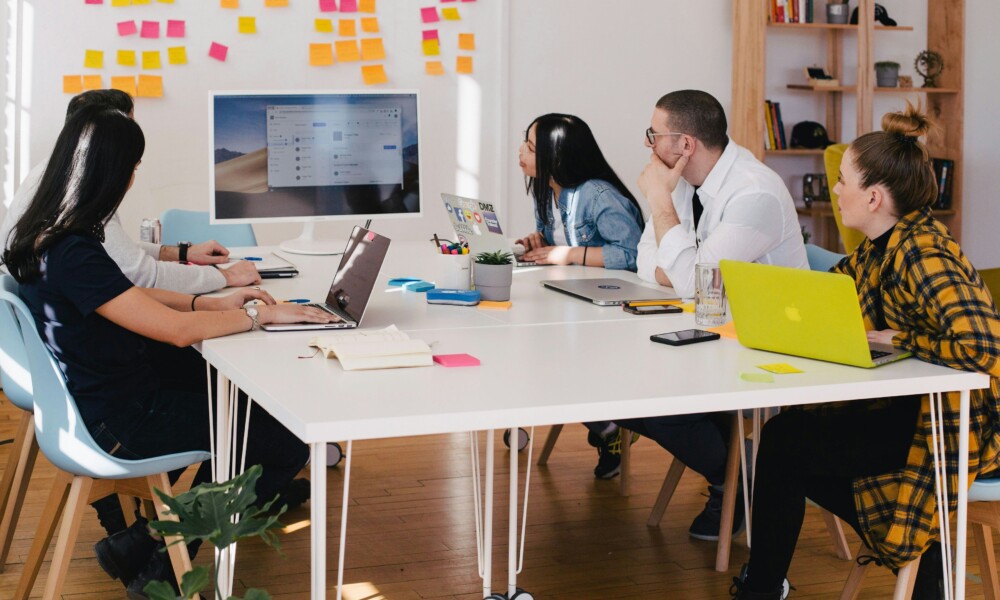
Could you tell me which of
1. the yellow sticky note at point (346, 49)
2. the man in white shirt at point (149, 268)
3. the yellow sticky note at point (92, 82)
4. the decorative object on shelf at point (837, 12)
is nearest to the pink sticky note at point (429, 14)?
the yellow sticky note at point (346, 49)

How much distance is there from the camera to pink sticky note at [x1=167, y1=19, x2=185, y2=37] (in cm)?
465

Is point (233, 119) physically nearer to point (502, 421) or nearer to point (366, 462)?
point (366, 462)

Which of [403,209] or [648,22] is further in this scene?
[648,22]

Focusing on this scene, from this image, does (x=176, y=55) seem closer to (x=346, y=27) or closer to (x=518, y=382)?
(x=346, y=27)

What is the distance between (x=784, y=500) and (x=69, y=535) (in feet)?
4.39

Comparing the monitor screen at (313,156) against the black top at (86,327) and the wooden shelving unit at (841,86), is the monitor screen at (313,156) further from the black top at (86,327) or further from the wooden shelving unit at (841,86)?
the wooden shelving unit at (841,86)

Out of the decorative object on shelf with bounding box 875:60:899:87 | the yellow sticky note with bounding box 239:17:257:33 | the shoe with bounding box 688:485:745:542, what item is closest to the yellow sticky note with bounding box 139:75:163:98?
the yellow sticky note with bounding box 239:17:257:33

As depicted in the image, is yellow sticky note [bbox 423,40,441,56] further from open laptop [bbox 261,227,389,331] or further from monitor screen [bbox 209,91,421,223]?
open laptop [bbox 261,227,389,331]

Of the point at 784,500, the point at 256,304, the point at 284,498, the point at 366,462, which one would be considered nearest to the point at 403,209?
the point at 366,462

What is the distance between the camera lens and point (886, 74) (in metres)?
5.79

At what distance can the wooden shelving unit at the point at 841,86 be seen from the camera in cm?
541

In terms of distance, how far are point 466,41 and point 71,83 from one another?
1706 millimetres

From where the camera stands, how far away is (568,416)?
1608 millimetres

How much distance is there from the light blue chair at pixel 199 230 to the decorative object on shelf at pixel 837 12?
3205 millimetres
